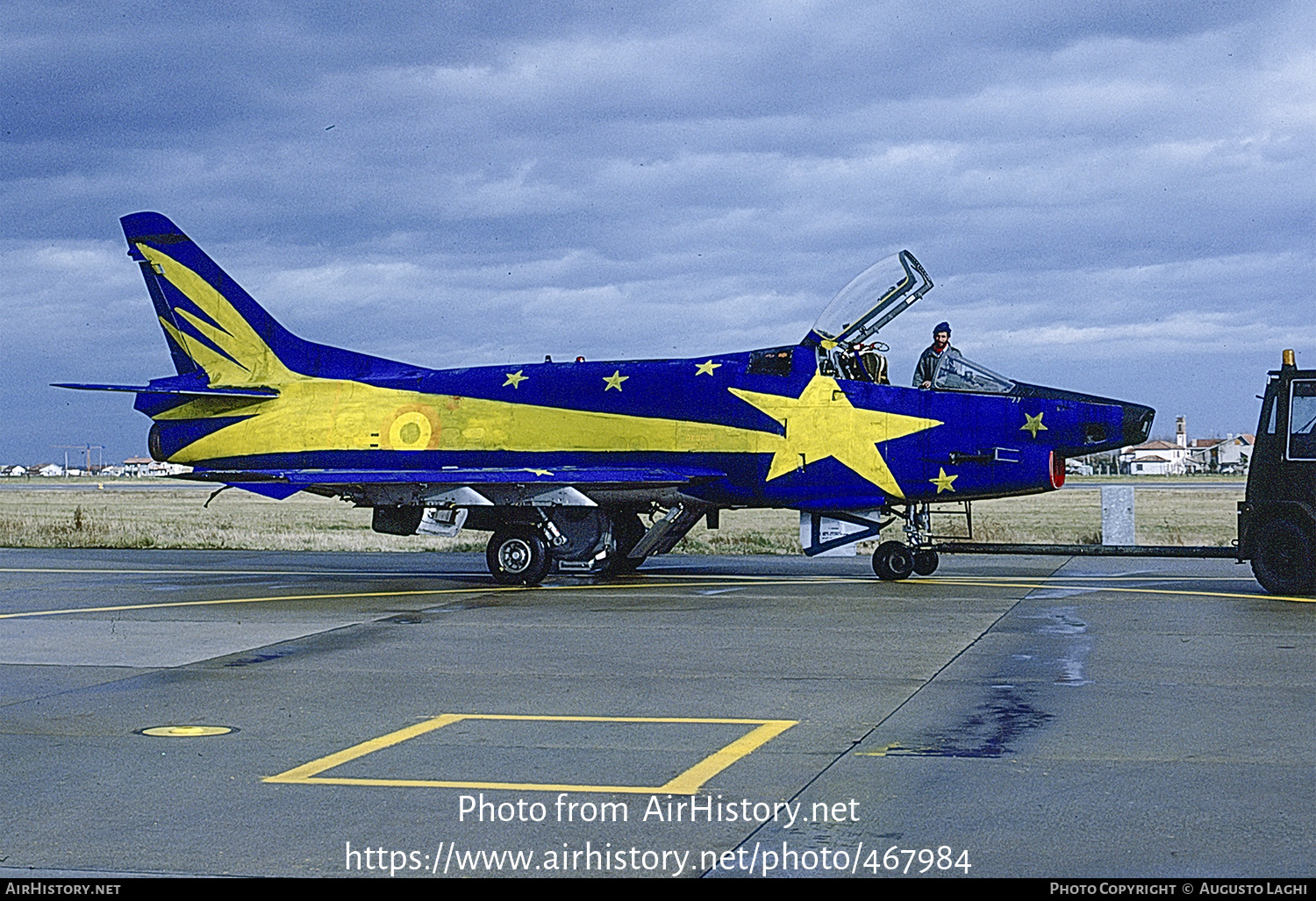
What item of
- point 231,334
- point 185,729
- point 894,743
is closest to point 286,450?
point 231,334

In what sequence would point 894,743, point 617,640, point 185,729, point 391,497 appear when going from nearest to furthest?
point 894,743 → point 185,729 → point 617,640 → point 391,497

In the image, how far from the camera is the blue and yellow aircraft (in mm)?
18234

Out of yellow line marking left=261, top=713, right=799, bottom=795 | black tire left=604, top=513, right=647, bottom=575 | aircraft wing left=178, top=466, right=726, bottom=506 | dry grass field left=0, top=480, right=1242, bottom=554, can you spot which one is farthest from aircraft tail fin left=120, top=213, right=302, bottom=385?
yellow line marking left=261, top=713, right=799, bottom=795

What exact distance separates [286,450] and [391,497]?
3.11 m

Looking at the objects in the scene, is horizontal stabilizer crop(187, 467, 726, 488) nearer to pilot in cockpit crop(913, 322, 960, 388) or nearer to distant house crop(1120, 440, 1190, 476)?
pilot in cockpit crop(913, 322, 960, 388)

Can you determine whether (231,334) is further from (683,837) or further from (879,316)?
(683,837)

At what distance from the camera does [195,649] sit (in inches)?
488

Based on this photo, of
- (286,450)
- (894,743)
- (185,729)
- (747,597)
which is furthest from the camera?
(286,450)

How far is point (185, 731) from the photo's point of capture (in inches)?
336

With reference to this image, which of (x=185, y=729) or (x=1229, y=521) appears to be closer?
(x=185, y=729)

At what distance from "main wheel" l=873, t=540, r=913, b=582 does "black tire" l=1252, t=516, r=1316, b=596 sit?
4482 mm

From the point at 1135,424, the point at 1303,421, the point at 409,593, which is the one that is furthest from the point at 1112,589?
the point at 409,593

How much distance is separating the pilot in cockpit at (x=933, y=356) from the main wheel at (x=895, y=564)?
2242 millimetres

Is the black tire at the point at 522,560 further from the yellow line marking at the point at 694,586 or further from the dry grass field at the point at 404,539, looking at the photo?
the dry grass field at the point at 404,539
